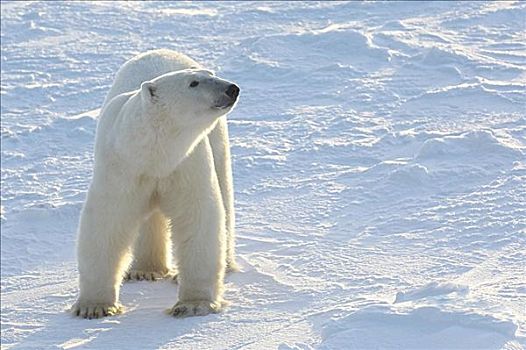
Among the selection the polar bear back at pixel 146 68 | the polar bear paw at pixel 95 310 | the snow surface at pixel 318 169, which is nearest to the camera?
the snow surface at pixel 318 169

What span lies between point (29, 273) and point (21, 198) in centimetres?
122

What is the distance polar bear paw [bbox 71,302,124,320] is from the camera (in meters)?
4.52

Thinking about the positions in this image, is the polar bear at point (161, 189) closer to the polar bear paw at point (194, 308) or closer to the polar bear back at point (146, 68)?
the polar bear paw at point (194, 308)

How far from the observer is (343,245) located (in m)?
5.20

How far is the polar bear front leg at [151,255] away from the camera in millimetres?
5043

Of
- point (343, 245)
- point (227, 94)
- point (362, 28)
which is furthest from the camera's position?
point (362, 28)

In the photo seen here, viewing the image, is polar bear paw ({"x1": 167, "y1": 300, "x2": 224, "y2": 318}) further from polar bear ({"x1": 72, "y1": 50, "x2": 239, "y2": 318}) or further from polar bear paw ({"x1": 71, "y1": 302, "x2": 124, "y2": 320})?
polar bear paw ({"x1": 71, "y1": 302, "x2": 124, "y2": 320})

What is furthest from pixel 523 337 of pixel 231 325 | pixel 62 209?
pixel 62 209

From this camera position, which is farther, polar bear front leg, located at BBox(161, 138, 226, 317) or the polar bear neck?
polar bear front leg, located at BBox(161, 138, 226, 317)

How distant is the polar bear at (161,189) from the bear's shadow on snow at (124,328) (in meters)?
0.07

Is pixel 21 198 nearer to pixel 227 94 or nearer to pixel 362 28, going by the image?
pixel 227 94

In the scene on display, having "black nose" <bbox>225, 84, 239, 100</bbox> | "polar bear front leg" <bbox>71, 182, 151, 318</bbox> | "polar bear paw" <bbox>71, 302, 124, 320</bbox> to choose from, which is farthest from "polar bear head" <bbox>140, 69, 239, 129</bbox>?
"polar bear paw" <bbox>71, 302, 124, 320</bbox>

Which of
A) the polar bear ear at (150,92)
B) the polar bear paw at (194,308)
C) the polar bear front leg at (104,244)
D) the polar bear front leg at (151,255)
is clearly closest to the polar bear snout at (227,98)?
the polar bear ear at (150,92)

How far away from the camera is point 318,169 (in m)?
6.53
